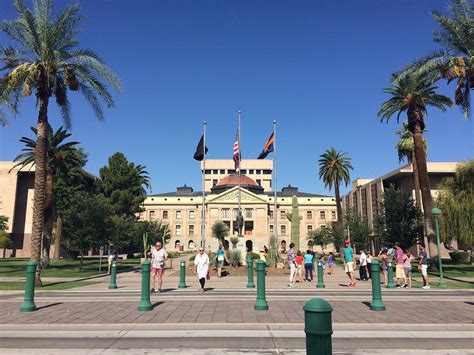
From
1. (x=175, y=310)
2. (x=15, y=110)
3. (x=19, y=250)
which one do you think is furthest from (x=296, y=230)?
(x=19, y=250)

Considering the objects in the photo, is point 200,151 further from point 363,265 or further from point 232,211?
point 232,211

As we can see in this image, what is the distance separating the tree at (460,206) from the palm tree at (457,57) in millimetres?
13629

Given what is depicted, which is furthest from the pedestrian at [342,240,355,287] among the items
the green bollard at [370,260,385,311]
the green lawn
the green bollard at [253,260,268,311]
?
the green lawn

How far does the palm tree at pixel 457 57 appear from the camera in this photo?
834 inches

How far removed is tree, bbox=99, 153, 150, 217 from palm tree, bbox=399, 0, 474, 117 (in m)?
39.3

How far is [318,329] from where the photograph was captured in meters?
3.67

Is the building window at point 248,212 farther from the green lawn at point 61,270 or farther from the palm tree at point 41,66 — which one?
the palm tree at point 41,66

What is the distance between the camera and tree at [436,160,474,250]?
3338cm

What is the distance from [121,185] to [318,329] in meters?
53.0

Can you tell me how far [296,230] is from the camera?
35.0 meters

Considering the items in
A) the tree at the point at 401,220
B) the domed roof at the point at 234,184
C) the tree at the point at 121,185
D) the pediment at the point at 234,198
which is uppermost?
the domed roof at the point at 234,184

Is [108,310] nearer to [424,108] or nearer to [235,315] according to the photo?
[235,315]

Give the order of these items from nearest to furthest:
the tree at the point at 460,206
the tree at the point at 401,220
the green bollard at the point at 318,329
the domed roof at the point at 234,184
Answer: the green bollard at the point at 318,329 < the tree at the point at 401,220 < the tree at the point at 460,206 < the domed roof at the point at 234,184

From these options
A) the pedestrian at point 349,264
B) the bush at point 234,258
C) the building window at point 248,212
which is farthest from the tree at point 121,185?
the building window at point 248,212
